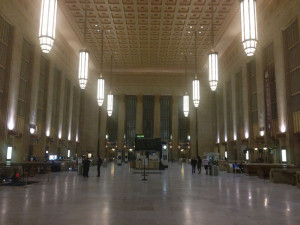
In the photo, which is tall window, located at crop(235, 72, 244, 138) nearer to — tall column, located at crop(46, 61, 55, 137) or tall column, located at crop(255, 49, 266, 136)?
tall column, located at crop(255, 49, 266, 136)

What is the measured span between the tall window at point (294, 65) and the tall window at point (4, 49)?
18535 millimetres

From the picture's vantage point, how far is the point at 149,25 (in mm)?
23078

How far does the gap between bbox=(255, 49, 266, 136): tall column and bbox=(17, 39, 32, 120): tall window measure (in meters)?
18.4

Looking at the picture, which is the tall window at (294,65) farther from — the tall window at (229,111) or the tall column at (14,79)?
the tall column at (14,79)

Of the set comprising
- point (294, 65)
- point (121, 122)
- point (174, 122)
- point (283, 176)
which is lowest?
point (283, 176)

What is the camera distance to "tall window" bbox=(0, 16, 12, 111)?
55.7 feet

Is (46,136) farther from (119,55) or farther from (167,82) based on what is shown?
(167,82)

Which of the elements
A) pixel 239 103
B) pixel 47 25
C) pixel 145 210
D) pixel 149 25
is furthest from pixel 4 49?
pixel 239 103

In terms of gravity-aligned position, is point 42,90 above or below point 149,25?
below

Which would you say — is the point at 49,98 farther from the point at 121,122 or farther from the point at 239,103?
the point at 239,103

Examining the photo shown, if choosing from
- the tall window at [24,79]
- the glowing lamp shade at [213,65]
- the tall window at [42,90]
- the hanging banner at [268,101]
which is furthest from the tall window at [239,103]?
the tall window at [24,79]

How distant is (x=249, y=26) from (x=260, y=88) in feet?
43.1

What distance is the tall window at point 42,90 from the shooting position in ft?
78.4

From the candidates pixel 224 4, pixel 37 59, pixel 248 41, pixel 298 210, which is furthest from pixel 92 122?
pixel 298 210
